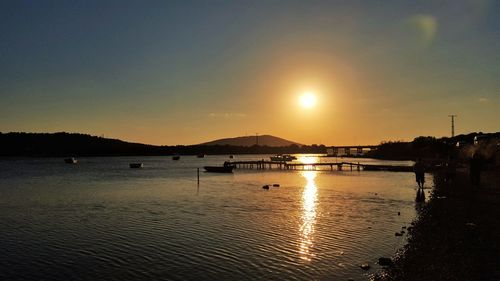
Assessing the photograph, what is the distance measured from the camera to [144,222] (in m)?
27.5

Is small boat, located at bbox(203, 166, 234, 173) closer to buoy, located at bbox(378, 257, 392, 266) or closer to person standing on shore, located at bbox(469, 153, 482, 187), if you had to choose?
person standing on shore, located at bbox(469, 153, 482, 187)

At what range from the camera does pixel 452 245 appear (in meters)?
17.3

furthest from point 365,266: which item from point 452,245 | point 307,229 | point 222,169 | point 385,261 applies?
point 222,169

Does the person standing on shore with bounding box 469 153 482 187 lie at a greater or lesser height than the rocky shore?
greater

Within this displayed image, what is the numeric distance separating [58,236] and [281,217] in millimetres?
14253

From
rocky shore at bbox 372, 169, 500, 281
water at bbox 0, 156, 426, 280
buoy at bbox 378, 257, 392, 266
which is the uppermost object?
rocky shore at bbox 372, 169, 500, 281

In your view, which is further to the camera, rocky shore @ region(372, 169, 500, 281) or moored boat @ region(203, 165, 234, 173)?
moored boat @ region(203, 165, 234, 173)

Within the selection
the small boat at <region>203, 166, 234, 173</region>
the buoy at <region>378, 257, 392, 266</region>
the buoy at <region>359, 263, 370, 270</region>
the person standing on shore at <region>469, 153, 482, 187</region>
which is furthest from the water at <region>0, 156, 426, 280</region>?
the small boat at <region>203, 166, 234, 173</region>

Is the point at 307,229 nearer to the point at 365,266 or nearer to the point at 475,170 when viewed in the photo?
the point at 365,266

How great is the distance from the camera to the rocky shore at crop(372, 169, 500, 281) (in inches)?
537

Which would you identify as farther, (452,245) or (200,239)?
(200,239)

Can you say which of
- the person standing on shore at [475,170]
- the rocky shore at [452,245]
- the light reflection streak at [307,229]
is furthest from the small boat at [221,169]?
the rocky shore at [452,245]

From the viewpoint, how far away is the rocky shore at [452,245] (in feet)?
44.8

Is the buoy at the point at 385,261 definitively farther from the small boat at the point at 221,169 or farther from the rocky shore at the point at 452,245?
the small boat at the point at 221,169
